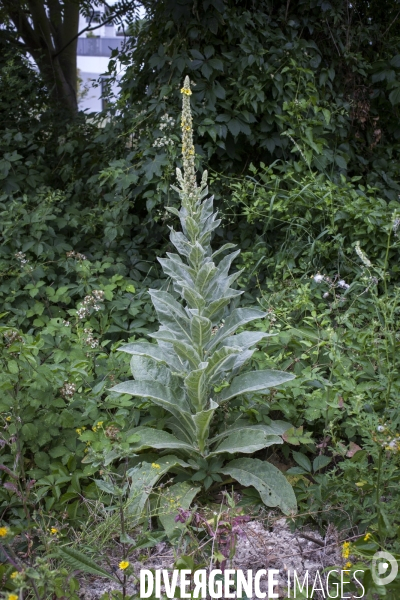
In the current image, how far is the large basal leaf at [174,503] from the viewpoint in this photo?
2.44 metres

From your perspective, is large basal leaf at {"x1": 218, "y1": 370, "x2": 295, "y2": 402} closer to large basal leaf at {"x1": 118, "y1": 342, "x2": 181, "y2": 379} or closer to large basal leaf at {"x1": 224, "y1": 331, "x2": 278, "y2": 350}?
large basal leaf at {"x1": 224, "y1": 331, "x2": 278, "y2": 350}

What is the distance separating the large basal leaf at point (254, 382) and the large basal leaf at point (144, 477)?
356 mm

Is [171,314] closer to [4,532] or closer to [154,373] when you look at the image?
[154,373]

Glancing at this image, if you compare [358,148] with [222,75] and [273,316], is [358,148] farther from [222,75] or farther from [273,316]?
[273,316]

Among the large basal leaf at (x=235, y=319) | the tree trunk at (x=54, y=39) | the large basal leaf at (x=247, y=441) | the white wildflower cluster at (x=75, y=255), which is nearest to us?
the large basal leaf at (x=247, y=441)

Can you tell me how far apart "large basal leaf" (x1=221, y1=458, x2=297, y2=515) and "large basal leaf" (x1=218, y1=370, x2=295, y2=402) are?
0.97ft

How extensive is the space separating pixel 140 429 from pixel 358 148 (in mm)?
3418

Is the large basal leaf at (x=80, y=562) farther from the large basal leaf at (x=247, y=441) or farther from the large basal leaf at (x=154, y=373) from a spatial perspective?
the large basal leaf at (x=154, y=373)

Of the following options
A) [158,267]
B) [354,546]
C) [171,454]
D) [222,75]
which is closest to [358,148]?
[222,75]

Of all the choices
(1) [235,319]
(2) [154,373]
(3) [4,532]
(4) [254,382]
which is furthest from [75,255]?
(3) [4,532]

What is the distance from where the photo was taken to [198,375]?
101 inches

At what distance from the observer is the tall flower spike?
2613 mm

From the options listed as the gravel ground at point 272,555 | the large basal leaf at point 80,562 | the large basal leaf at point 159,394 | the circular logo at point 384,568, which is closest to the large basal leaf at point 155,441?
the large basal leaf at point 159,394

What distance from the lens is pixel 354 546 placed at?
2205 millimetres
